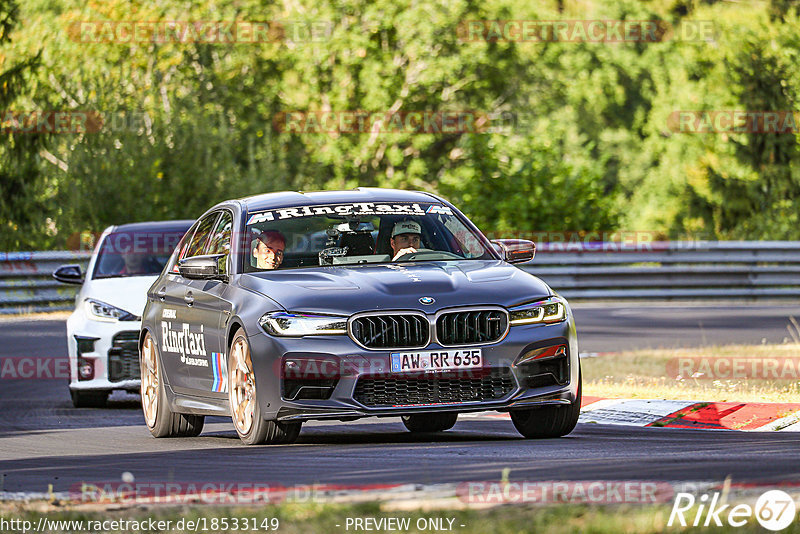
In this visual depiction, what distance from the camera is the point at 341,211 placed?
1081 centimetres

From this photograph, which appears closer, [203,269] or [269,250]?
[203,269]

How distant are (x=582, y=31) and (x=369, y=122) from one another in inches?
483

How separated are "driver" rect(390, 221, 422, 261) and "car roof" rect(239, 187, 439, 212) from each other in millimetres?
338

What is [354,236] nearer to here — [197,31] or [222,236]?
Result: [222,236]

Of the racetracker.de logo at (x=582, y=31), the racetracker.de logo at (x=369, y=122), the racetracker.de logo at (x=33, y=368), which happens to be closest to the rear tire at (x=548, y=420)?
the racetracker.de logo at (x=33, y=368)

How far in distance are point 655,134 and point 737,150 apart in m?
17.9

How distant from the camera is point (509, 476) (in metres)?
7.63

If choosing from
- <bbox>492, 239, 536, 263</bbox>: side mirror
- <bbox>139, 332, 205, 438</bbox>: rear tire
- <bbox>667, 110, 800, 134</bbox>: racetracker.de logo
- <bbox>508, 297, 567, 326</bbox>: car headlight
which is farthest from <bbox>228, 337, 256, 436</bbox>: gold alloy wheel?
<bbox>667, 110, 800, 134</bbox>: racetracker.de logo

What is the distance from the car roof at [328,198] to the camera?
36.0 feet

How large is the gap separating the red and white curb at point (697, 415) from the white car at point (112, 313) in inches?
168

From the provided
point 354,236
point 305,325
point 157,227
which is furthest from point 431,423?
point 157,227

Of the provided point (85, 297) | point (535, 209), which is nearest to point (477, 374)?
point (85, 297)

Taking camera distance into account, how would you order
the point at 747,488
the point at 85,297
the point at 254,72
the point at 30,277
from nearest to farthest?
the point at 747,488
the point at 85,297
the point at 30,277
the point at 254,72

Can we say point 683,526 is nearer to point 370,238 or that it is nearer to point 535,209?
point 370,238
